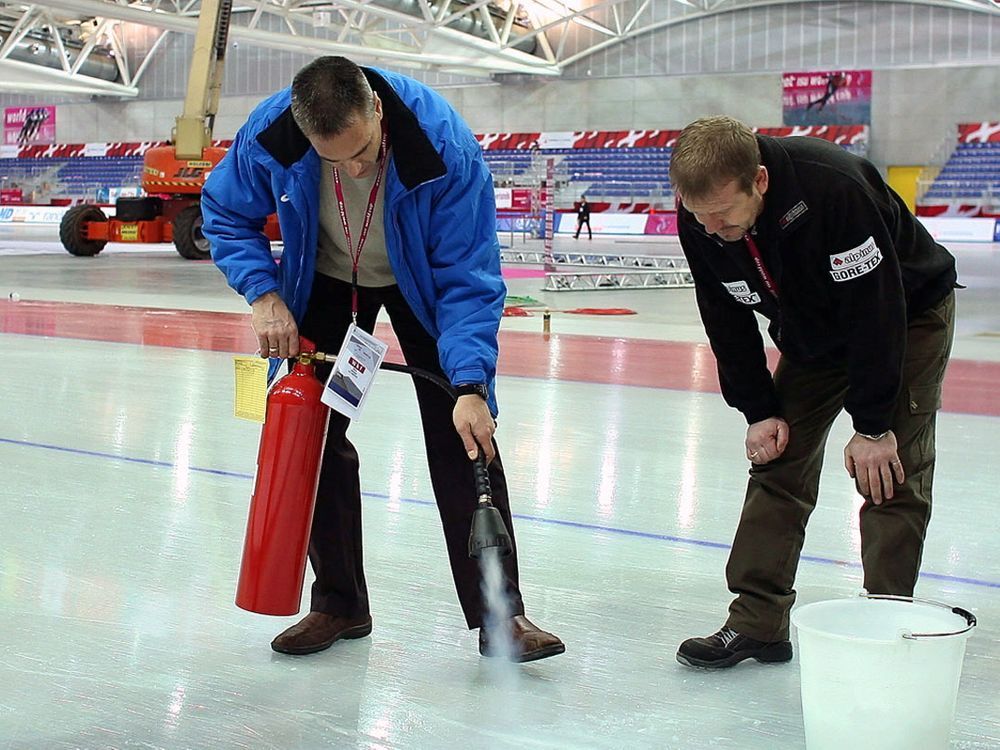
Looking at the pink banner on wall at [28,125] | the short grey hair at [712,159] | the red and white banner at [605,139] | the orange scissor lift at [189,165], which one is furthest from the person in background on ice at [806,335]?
the pink banner on wall at [28,125]

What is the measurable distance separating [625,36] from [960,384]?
26.3 metres

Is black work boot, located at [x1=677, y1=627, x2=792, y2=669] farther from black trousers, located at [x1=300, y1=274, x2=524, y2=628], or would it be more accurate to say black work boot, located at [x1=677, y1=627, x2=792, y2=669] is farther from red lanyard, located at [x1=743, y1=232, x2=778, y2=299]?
red lanyard, located at [x1=743, y1=232, x2=778, y2=299]

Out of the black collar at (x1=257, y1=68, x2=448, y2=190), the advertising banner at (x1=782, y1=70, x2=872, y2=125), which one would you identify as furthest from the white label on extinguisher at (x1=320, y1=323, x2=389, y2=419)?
the advertising banner at (x1=782, y1=70, x2=872, y2=125)

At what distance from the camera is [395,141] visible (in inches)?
97.2

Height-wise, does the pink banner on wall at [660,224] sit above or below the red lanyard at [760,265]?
above

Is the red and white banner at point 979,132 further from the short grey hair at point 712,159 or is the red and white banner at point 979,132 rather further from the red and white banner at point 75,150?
the short grey hair at point 712,159

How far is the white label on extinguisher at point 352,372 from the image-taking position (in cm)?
260

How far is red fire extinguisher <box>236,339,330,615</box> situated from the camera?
104 inches

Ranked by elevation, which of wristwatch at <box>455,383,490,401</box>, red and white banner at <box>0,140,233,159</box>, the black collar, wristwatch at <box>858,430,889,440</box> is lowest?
wristwatch at <box>858,430,889,440</box>

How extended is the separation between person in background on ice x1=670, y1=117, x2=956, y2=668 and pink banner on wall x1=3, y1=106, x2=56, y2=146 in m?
41.9

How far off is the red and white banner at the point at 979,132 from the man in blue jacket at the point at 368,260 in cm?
2834

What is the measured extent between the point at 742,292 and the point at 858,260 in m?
0.26

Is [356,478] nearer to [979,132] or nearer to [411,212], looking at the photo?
[411,212]

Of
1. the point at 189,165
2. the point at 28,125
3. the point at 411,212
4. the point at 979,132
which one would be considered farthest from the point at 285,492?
the point at 28,125
